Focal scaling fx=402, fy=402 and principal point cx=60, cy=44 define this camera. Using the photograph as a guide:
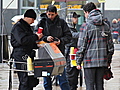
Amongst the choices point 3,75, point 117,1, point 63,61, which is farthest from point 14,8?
point 63,61

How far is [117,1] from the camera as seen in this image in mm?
30094

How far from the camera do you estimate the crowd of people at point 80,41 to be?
682 centimetres

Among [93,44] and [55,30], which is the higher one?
[55,30]

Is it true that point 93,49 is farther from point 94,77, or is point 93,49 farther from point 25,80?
point 25,80

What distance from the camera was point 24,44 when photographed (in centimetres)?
719

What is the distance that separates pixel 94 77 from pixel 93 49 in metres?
0.49

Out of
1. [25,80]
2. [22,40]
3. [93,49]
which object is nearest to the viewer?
[93,49]

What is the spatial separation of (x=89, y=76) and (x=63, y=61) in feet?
1.96

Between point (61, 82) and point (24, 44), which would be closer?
point (24, 44)

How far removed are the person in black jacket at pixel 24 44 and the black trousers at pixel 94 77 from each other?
1066 millimetres

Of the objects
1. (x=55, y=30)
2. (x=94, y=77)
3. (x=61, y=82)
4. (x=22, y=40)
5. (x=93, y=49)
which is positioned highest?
(x=55, y=30)

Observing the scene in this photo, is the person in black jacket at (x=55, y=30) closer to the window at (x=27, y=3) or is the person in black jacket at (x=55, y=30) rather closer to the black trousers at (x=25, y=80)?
the black trousers at (x=25, y=80)

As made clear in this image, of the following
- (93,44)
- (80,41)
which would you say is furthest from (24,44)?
(93,44)

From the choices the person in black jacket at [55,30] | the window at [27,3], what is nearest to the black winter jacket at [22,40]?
the person in black jacket at [55,30]
